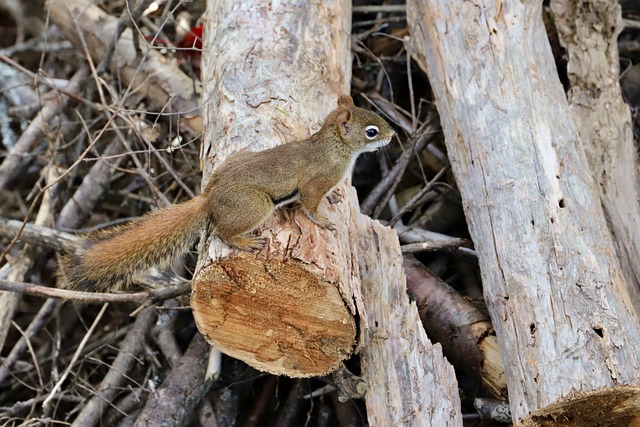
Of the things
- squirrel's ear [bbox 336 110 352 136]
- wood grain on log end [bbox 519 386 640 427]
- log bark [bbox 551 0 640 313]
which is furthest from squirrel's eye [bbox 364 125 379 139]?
wood grain on log end [bbox 519 386 640 427]

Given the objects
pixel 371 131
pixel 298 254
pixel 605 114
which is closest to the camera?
pixel 298 254

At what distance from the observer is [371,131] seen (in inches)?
139

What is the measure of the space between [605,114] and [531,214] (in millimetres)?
1196

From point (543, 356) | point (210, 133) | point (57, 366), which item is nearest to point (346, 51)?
point (210, 133)

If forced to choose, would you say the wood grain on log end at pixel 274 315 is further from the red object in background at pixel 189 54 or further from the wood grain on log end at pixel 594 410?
the red object in background at pixel 189 54

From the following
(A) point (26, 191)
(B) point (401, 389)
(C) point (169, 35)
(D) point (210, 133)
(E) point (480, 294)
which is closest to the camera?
(B) point (401, 389)

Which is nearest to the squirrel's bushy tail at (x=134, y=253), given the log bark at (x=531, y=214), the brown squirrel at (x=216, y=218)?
the brown squirrel at (x=216, y=218)

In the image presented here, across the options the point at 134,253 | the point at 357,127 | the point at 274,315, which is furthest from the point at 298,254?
the point at 357,127

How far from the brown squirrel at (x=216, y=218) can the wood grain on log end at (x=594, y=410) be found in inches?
46.4

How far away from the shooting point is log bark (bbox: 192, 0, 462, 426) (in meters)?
2.93

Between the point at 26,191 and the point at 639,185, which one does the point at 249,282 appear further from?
the point at 26,191

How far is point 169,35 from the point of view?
594 cm

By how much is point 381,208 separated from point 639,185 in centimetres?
142

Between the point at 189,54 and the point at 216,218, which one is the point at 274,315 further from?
the point at 189,54
